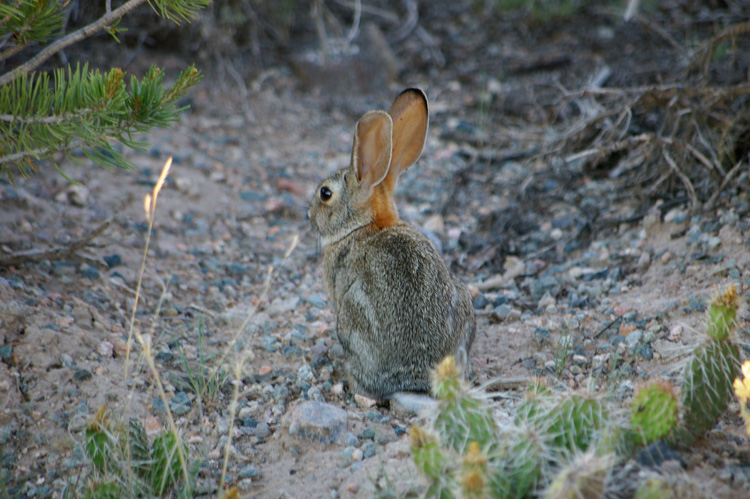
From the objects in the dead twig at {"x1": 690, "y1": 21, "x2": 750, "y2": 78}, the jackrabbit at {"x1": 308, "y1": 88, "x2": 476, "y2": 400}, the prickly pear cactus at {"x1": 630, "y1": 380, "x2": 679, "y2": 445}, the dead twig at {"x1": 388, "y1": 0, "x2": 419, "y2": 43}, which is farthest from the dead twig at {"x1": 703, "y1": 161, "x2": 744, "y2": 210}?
the dead twig at {"x1": 388, "y1": 0, "x2": 419, "y2": 43}

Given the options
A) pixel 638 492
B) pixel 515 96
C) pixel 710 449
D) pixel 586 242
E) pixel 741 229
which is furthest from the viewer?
pixel 515 96

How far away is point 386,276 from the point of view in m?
3.81

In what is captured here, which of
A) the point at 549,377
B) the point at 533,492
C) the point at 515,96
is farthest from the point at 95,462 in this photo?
the point at 515,96

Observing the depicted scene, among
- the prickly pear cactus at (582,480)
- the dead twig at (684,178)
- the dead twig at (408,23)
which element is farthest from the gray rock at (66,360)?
the dead twig at (408,23)

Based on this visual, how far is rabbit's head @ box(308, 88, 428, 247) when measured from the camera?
4.38m

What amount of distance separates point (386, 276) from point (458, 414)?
58.3 inches

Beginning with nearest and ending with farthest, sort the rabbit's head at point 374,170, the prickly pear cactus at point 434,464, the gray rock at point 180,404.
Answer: the prickly pear cactus at point 434,464 < the gray rock at point 180,404 < the rabbit's head at point 374,170

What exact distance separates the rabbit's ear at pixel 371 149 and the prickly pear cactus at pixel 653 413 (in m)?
2.40

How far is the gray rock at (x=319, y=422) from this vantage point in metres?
3.39

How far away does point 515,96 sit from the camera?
8125 mm

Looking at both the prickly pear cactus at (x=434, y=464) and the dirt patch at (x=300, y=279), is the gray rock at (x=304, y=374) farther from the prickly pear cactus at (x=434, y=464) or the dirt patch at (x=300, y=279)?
the prickly pear cactus at (x=434, y=464)

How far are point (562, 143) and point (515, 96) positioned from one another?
2321 mm

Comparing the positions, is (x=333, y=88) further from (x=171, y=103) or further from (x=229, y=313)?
(x=171, y=103)

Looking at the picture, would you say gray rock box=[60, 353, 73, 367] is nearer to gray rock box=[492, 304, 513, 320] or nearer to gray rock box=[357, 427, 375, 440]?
gray rock box=[357, 427, 375, 440]
